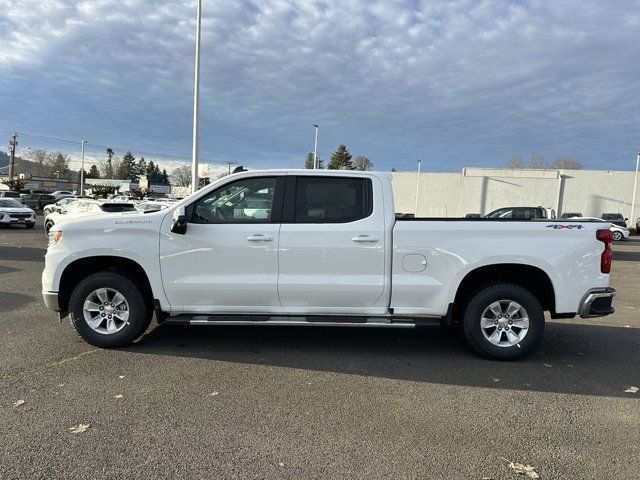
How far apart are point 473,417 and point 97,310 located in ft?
13.0

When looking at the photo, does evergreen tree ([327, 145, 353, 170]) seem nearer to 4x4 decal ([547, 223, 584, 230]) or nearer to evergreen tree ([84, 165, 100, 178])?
evergreen tree ([84, 165, 100, 178])

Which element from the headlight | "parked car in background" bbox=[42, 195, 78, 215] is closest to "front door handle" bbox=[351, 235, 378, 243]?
the headlight

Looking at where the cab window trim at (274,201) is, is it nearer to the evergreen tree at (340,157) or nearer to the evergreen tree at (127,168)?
the evergreen tree at (340,157)

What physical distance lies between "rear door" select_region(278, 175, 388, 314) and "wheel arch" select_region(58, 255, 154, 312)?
1579 mm

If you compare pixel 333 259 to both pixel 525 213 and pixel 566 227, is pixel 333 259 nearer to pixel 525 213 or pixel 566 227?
pixel 566 227

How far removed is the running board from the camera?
5.12m

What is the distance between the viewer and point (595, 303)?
5105 mm

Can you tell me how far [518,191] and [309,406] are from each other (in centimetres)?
4352

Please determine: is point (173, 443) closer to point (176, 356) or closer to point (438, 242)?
point (176, 356)

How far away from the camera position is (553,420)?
3.95m

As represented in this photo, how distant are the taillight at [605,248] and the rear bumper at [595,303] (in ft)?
0.75

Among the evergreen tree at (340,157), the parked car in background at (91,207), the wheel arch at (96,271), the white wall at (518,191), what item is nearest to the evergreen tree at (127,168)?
the evergreen tree at (340,157)

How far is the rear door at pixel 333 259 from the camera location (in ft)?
16.9

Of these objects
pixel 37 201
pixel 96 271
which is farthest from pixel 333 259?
pixel 37 201
